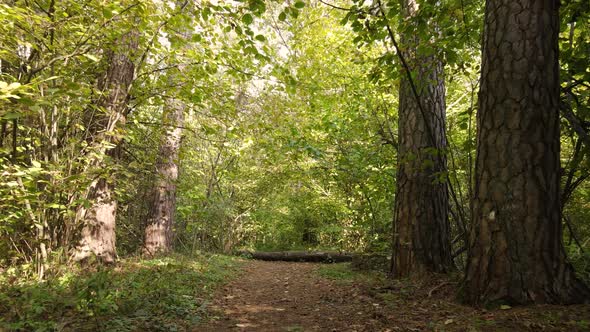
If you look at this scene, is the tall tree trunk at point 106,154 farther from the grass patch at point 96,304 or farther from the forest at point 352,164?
the grass patch at point 96,304

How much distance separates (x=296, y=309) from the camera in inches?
184

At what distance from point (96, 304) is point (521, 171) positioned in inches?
170

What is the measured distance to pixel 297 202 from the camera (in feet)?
54.9

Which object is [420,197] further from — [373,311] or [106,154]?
[106,154]

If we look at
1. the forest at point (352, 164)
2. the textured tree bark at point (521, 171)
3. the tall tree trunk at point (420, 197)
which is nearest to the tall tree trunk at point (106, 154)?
the forest at point (352, 164)

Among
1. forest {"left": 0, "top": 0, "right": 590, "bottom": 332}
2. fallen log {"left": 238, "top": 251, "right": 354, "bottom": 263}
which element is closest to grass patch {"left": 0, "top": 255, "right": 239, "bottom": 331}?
forest {"left": 0, "top": 0, "right": 590, "bottom": 332}

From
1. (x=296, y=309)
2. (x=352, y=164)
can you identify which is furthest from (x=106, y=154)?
Answer: (x=352, y=164)

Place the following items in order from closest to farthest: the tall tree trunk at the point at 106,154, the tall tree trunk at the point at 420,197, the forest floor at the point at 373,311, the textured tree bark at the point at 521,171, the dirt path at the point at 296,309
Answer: the forest floor at the point at 373,311, the textured tree bark at the point at 521,171, the dirt path at the point at 296,309, the tall tree trunk at the point at 420,197, the tall tree trunk at the point at 106,154

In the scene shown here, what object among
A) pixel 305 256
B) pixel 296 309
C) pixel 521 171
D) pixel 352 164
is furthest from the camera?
pixel 305 256

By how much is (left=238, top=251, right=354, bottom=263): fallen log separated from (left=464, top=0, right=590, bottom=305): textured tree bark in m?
8.24

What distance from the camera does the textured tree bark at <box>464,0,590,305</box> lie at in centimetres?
310

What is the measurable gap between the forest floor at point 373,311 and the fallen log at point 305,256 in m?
5.91

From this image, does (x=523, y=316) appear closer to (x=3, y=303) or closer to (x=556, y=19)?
(x=556, y=19)

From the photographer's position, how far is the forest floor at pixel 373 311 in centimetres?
276
